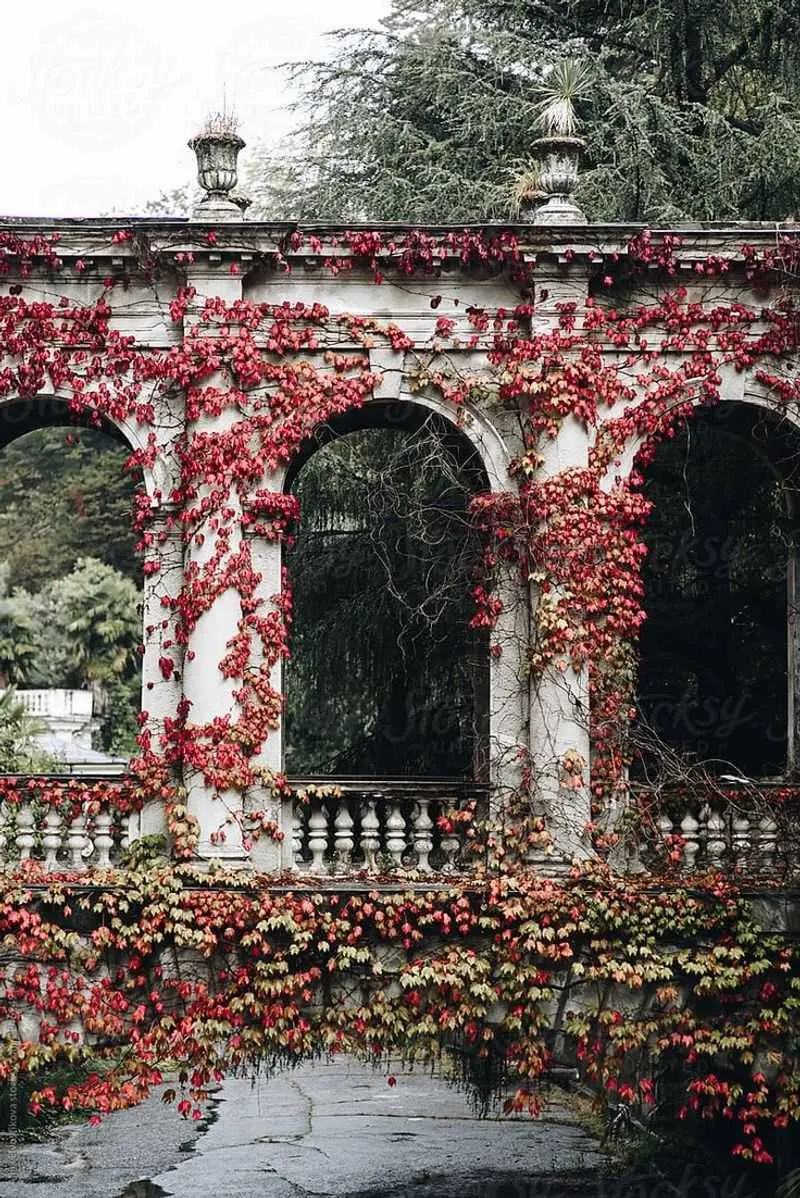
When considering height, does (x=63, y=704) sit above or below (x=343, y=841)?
above

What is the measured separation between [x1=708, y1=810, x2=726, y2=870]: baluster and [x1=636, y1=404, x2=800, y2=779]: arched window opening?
530cm

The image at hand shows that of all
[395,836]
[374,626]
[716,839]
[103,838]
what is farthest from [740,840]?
[374,626]

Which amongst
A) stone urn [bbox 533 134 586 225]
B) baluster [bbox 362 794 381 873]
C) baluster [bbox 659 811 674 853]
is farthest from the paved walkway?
stone urn [bbox 533 134 586 225]

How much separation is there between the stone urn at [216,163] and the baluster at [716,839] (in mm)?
6704

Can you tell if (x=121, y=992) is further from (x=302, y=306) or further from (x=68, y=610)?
(x=68, y=610)

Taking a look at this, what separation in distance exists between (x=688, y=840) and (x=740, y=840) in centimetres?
46

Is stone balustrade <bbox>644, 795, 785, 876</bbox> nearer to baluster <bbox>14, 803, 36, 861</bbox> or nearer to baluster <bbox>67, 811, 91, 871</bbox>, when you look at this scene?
baluster <bbox>67, 811, 91, 871</bbox>

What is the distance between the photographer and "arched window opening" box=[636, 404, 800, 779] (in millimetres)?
20734

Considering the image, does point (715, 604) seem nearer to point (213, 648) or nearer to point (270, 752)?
point (270, 752)

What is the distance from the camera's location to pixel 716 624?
21.4 metres

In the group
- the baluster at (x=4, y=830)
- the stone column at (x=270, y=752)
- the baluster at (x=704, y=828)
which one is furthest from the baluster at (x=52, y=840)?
the baluster at (x=704, y=828)

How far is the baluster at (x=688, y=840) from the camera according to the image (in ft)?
48.5

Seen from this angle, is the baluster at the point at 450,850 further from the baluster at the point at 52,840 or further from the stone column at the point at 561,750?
the baluster at the point at 52,840

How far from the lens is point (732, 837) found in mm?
14906
